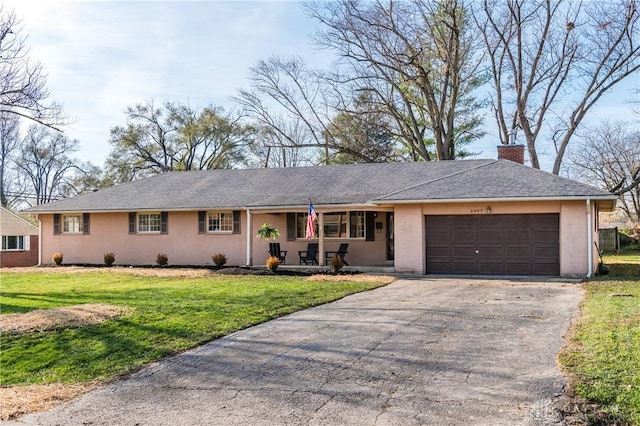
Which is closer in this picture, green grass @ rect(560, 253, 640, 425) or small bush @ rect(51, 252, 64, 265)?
Result: green grass @ rect(560, 253, 640, 425)

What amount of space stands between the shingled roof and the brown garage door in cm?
94

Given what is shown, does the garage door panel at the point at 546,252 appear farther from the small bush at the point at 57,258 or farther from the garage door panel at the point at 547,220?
the small bush at the point at 57,258

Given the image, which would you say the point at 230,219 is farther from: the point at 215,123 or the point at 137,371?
the point at 215,123

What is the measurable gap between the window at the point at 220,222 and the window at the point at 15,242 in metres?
13.0

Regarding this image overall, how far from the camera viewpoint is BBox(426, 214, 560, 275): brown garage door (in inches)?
632

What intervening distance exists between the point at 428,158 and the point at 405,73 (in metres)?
5.02

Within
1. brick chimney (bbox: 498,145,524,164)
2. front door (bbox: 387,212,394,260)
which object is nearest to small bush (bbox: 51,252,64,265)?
front door (bbox: 387,212,394,260)

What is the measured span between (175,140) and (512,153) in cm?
2933

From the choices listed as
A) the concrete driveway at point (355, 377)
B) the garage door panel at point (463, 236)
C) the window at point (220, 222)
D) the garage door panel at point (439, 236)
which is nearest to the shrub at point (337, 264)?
the garage door panel at point (439, 236)

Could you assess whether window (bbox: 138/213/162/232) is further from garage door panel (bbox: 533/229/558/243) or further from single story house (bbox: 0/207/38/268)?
garage door panel (bbox: 533/229/558/243)

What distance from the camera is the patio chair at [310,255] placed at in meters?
19.3

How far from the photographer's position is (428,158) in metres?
32.2

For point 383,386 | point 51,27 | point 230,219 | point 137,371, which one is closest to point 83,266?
point 230,219

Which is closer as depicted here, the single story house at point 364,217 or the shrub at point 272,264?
the single story house at point 364,217
